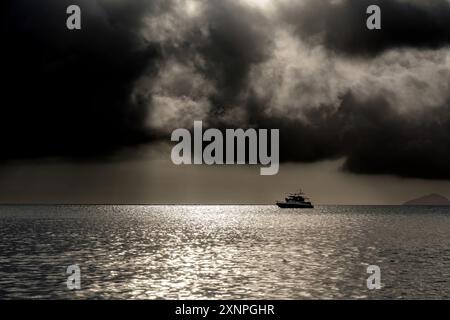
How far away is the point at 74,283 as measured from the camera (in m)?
46.3

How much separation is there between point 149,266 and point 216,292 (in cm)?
1885

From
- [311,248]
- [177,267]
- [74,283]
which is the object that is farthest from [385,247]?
[74,283]

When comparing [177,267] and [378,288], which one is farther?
[177,267]

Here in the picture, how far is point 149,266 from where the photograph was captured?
6094cm
